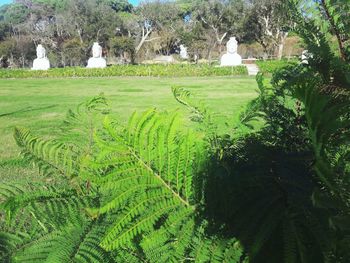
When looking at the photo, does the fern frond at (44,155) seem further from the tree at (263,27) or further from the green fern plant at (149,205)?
the tree at (263,27)

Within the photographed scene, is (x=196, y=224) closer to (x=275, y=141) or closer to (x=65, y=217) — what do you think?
(x=65, y=217)

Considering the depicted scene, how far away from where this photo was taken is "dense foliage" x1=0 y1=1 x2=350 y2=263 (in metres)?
0.86

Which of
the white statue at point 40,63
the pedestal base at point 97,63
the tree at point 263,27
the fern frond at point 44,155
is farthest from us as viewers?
the tree at point 263,27

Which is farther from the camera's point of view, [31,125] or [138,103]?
[138,103]

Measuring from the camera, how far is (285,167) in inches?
46.2

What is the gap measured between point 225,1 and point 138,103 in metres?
43.3

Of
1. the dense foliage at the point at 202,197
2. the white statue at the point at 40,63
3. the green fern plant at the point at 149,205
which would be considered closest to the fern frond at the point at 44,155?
the dense foliage at the point at 202,197

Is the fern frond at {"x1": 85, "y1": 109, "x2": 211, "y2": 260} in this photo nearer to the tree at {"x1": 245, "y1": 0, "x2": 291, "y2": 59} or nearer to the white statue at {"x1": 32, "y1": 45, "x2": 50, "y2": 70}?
the white statue at {"x1": 32, "y1": 45, "x2": 50, "y2": 70}

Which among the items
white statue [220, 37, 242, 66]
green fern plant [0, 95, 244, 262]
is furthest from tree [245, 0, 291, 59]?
green fern plant [0, 95, 244, 262]

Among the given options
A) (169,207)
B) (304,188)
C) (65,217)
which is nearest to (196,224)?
(169,207)

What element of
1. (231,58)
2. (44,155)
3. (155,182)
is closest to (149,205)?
(155,182)

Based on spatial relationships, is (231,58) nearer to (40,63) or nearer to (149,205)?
(40,63)

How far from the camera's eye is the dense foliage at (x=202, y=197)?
33.8 inches

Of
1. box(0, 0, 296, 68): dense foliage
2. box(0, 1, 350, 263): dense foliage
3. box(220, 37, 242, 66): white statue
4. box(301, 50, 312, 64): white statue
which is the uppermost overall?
box(0, 0, 296, 68): dense foliage
